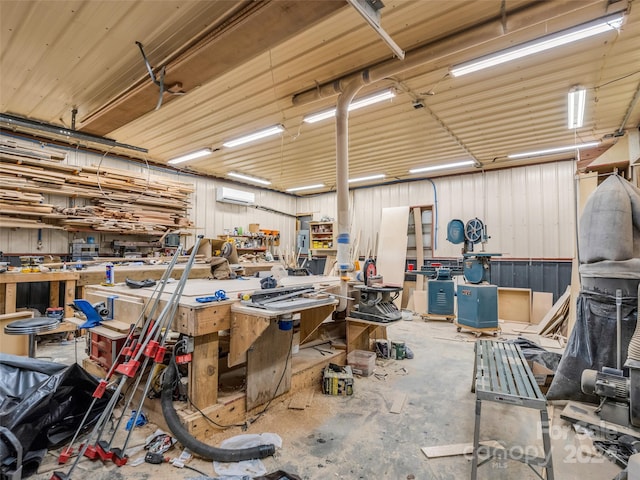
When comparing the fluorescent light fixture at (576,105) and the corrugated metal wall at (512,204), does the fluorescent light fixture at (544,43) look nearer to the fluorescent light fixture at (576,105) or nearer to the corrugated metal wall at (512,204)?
the fluorescent light fixture at (576,105)

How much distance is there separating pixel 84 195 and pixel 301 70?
14.7 ft

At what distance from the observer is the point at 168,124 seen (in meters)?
4.68

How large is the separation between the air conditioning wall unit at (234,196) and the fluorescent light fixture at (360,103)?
3.79 metres

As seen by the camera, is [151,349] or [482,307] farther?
[482,307]

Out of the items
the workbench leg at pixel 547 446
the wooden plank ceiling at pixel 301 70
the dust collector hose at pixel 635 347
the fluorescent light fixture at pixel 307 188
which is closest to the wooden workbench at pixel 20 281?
the wooden plank ceiling at pixel 301 70

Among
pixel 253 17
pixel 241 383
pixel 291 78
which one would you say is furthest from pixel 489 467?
pixel 291 78

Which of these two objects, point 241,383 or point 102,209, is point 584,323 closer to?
point 241,383

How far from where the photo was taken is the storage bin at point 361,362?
3206 millimetres

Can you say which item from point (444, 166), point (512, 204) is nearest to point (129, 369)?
point (444, 166)

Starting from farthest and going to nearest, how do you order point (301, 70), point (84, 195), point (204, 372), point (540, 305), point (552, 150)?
1. point (540, 305)
2. point (552, 150)
3. point (84, 195)
4. point (301, 70)
5. point (204, 372)

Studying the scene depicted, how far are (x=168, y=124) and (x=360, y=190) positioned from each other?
17.5 feet

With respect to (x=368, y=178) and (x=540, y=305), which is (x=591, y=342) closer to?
(x=540, y=305)

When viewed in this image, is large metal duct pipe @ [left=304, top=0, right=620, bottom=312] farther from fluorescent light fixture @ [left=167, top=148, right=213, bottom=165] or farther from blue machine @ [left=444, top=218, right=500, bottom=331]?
fluorescent light fixture @ [left=167, top=148, right=213, bottom=165]

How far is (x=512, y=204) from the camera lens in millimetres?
6645
